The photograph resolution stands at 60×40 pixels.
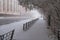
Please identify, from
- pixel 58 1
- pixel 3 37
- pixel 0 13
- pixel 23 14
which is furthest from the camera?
pixel 23 14

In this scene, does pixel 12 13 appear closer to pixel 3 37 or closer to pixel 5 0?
pixel 5 0

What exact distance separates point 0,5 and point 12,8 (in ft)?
39.7

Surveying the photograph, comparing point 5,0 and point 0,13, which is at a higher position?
point 5,0

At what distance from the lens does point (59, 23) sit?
8555 mm

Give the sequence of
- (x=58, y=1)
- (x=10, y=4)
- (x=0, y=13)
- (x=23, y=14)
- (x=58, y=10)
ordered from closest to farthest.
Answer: (x=58, y=1), (x=58, y=10), (x=0, y=13), (x=10, y=4), (x=23, y=14)

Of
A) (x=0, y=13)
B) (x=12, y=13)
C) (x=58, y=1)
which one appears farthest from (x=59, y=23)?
(x=12, y=13)

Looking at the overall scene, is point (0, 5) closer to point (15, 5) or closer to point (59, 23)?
point (15, 5)

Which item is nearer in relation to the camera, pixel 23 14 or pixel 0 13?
pixel 0 13

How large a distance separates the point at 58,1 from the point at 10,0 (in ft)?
144

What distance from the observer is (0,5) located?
39375 mm

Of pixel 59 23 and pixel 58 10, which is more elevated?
pixel 58 10

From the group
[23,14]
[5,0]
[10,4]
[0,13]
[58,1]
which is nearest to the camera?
[58,1]

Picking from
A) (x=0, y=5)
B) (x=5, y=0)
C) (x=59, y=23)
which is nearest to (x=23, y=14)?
(x=5, y=0)

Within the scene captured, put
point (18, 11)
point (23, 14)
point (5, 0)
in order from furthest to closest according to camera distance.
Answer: point (23, 14), point (18, 11), point (5, 0)
